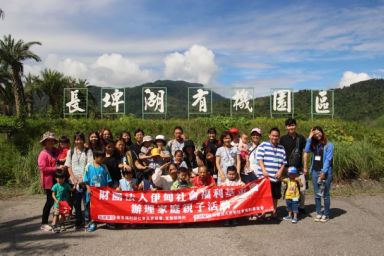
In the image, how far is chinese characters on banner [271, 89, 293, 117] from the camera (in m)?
14.2

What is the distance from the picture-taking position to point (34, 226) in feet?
21.5

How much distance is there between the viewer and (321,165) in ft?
21.4

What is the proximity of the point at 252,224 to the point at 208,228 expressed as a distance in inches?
30.9

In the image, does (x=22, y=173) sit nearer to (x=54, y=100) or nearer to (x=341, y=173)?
(x=341, y=173)

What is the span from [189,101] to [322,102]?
5195 millimetres

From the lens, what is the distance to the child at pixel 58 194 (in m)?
6.17

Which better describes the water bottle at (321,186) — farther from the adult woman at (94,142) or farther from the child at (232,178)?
the adult woman at (94,142)

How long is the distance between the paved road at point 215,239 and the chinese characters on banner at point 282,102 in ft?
25.1

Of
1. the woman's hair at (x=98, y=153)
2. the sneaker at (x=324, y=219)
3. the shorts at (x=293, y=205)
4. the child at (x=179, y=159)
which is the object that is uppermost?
the woman's hair at (x=98, y=153)

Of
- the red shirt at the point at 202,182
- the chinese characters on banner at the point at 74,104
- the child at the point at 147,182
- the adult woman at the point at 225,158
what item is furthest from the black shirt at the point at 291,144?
the chinese characters on banner at the point at 74,104

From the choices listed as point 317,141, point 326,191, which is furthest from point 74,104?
point 326,191

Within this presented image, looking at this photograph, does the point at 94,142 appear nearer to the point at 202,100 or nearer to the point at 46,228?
the point at 46,228

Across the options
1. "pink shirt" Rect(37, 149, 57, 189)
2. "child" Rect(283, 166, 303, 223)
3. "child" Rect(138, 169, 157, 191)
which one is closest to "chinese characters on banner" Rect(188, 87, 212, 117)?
"child" Rect(138, 169, 157, 191)

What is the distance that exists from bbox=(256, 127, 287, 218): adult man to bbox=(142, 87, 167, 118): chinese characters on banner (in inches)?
302
